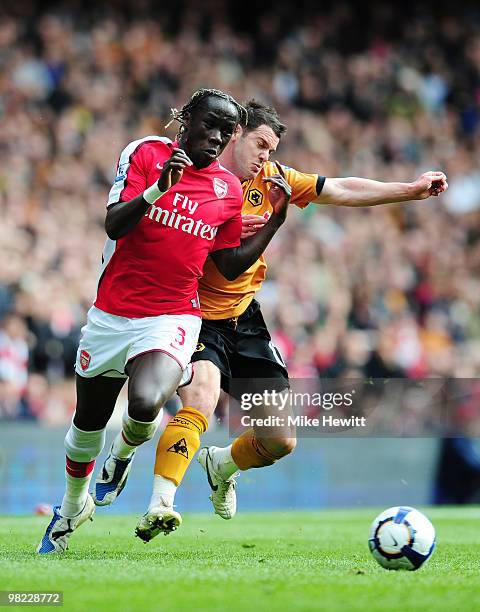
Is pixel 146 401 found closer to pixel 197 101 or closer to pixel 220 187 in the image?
pixel 220 187

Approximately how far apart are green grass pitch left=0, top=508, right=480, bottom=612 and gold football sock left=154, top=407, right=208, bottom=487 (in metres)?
0.50

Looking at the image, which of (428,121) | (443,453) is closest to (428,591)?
(443,453)

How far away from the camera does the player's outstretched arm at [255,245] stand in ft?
23.0

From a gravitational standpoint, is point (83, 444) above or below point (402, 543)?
above

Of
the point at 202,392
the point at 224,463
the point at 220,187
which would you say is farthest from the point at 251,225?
the point at 224,463

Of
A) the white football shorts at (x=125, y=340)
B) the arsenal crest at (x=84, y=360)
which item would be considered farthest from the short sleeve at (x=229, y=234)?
the arsenal crest at (x=84, y=360)

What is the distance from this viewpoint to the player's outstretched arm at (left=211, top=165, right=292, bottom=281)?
7.01 meters

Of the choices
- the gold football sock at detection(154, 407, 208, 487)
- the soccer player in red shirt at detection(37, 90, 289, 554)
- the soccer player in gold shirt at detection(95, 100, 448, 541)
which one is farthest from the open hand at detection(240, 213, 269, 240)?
the gold football sock at detection(154, 407, 208, 487)

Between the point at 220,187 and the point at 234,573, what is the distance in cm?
237

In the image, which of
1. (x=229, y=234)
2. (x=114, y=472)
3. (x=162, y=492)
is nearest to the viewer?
(x=162, y=492)

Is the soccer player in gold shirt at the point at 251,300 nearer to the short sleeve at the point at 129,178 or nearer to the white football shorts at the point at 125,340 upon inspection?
the white football shorts at the point at 125,340

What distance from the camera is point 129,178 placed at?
6512 millimetres

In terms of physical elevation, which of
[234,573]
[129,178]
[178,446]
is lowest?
[234,573]

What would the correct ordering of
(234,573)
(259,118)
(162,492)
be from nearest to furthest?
(234,573) → (162,492) → (259,118)
